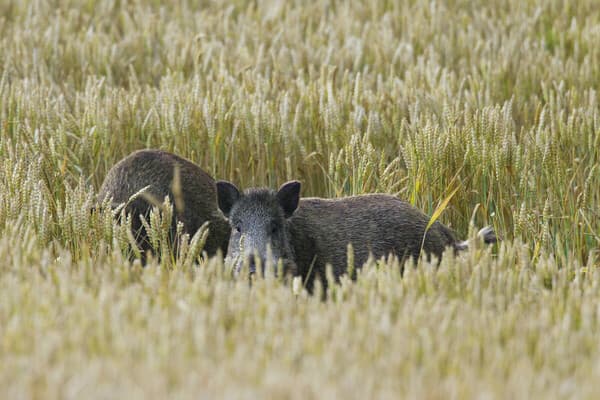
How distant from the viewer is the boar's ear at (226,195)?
607 centimetres

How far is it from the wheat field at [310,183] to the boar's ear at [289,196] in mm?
646

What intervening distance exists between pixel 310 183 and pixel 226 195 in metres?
1.62

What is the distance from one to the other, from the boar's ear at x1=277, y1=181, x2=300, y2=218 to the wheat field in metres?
0.65

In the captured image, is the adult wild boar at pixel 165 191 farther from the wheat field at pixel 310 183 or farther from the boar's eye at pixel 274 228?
the boar's eye at pixel 274 228

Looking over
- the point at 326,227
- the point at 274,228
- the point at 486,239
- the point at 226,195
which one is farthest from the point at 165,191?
the point at 486,239

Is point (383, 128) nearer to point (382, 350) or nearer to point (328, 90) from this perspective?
point (328, 90)

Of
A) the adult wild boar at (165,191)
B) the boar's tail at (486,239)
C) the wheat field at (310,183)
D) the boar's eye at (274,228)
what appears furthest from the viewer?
the adult wild boar at (165,191)

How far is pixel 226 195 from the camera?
6117 millimetres

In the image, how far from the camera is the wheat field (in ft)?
11.9

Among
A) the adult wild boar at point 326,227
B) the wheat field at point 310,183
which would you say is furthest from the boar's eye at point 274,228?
the wheat field at point 310,183

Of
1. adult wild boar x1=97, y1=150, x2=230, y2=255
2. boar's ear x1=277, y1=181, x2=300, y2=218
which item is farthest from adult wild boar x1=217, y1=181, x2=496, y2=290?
adult wild boar x1=97, y1=150, x2=230, y2=255

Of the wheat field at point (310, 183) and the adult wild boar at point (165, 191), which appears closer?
the wheat field at point (310, 183)

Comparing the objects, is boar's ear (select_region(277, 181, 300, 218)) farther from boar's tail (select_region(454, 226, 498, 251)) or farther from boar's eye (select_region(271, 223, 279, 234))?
boar's tail (select_region(454, 226, 498, 251))

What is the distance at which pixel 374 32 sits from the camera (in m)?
11.4
